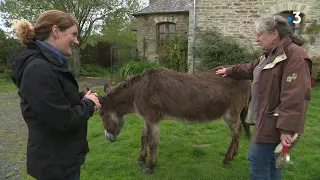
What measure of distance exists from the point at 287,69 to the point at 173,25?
1396cm

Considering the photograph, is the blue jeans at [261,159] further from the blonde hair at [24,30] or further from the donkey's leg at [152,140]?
the blonde hair at [24,30]

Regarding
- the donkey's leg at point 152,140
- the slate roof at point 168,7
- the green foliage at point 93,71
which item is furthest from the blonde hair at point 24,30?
the green foliage at point 93,71

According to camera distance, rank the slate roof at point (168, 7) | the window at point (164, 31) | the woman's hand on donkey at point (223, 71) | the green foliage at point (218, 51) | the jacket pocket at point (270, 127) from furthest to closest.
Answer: the window at point (164, 31), the slate roof at point (168, 7), the green foliage at point (218, 51), the woman's hand on donkey at point (223, 71), the jacket pocket at point (270, 127)

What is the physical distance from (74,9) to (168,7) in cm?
595

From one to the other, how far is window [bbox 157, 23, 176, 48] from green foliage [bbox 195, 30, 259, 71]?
12.1ft

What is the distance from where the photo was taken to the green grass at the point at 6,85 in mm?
11808

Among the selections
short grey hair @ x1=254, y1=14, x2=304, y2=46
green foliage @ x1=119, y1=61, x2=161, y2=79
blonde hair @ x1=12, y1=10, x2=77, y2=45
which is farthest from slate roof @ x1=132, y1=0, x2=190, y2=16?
blonde hair @ x1=12, y1=10, x2=77, y2=45

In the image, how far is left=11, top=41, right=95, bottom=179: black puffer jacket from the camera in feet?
5.45

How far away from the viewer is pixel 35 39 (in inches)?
74.0

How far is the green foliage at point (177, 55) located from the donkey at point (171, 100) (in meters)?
8.90

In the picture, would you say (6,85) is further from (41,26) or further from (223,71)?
(41,26)

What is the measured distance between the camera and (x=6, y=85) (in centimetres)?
1286

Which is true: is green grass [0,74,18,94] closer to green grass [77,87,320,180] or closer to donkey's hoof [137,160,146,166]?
green grass [77,87,320,180]

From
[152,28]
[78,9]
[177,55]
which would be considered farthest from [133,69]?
[78,9]
